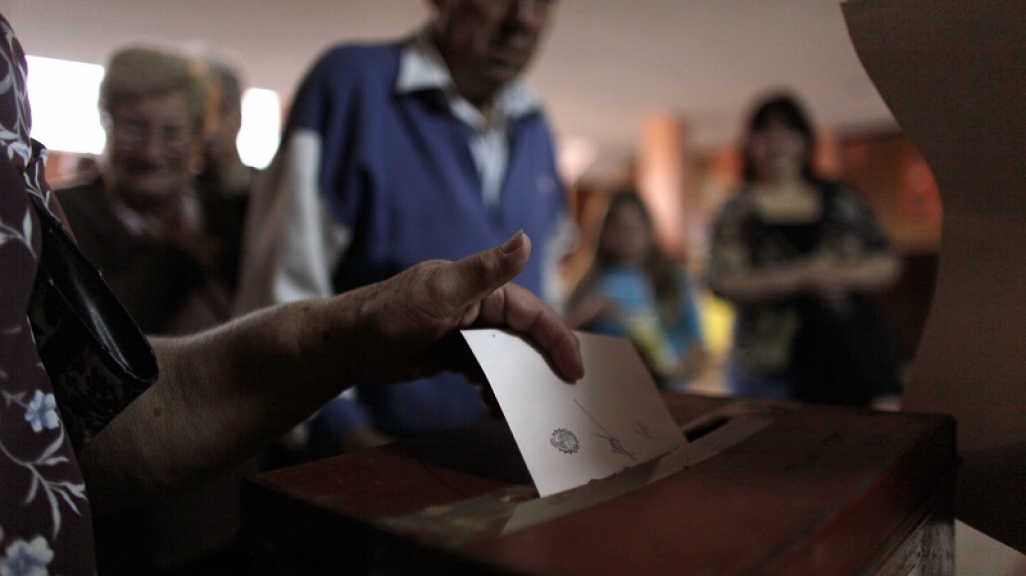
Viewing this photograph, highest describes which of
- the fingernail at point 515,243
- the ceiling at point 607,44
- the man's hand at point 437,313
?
the ceiling at point 607,44

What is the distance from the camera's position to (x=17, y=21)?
500 millimetres

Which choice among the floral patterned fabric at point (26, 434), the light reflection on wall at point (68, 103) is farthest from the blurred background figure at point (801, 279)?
the floral patterned fabric at point (26, 434)

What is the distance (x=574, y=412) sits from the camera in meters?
0.41

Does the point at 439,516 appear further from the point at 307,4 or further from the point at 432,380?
the point at 307,4

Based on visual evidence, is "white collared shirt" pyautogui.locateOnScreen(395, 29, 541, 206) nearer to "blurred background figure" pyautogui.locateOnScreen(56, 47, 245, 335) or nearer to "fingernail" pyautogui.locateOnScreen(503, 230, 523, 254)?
"blurred background figure" pyautogui.locateOnScreen(56, 47, 245, 335)

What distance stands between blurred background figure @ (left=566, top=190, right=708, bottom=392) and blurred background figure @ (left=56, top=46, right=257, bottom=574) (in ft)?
A: 3.17

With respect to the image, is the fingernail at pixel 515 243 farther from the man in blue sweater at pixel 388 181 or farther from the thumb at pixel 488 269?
the man in blue sweater at pixel 388 181

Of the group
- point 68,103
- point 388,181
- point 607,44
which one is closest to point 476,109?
point 388,181

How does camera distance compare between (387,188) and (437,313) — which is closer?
(437,313)

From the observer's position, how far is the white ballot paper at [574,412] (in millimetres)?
361

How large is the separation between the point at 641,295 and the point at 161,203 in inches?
50.7

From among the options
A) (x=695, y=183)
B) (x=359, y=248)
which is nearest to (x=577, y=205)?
(x=695, y=183)

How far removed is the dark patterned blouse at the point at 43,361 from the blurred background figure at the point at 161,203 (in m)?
0.29

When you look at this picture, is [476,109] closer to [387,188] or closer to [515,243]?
[387,188]
